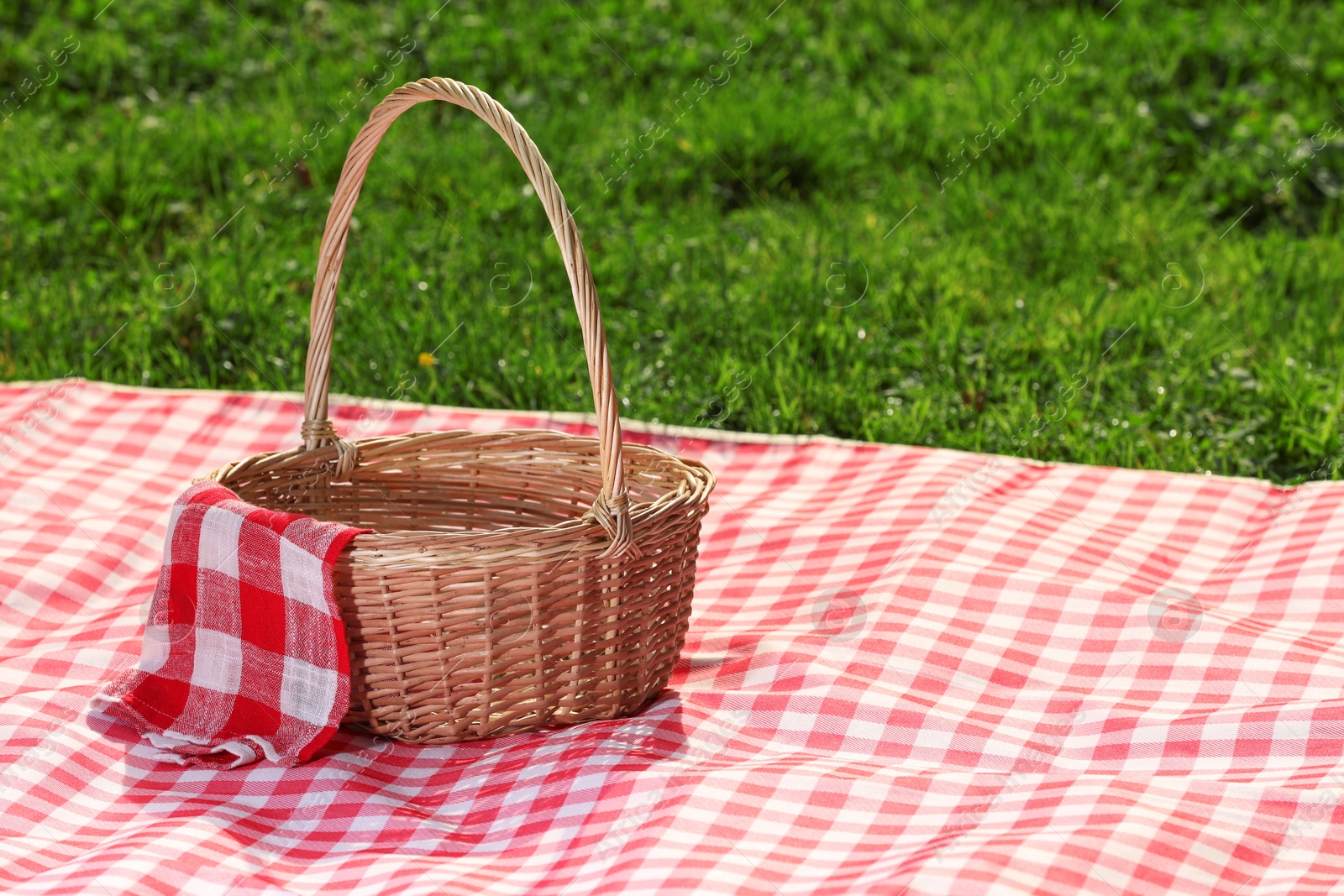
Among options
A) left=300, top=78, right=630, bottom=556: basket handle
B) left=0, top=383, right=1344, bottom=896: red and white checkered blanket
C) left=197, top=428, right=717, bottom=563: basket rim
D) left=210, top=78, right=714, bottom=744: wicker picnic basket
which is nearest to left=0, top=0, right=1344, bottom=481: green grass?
left=0, top=383, right=1344, bottom=896: red and white checkered blanket

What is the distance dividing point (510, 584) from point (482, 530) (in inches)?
12.5

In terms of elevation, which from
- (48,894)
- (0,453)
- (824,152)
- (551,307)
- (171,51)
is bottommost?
(48,894)

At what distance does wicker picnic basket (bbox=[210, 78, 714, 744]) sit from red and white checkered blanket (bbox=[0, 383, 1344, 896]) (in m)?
0.07

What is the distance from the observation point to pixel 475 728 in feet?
5.94

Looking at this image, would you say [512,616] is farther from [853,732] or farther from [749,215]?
[749,215]

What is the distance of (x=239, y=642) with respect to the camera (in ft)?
5.93

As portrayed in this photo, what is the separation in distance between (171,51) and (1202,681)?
4.36 metres

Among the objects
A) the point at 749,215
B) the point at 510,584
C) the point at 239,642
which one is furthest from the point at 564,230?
the point at 749,215

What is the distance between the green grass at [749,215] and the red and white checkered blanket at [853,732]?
0.55m

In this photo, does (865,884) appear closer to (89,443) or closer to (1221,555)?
(1221,555)

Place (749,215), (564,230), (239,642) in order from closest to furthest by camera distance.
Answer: (564,230), (239,642), (749,215)

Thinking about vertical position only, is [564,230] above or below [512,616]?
above

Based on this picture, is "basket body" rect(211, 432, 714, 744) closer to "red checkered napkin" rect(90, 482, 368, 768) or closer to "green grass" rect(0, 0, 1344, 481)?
"red checkered napkin" rect(90, 482, 368, 768)

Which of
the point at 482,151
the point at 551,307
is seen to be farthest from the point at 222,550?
the point at 482,151
